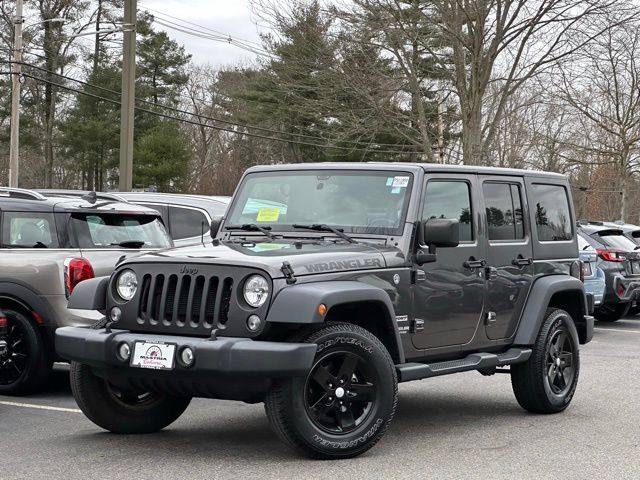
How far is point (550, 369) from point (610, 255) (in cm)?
905

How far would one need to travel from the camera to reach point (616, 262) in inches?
677

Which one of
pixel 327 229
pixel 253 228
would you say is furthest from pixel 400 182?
pixel 253 228

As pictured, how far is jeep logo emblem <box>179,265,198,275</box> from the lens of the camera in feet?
21.2

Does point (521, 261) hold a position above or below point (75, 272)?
above

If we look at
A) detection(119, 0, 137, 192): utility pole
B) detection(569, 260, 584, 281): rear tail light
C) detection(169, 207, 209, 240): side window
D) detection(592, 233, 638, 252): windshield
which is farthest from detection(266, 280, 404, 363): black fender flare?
detection(119, 0, 137, 192): utility pole

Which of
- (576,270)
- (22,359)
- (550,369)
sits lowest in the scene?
(22,359)

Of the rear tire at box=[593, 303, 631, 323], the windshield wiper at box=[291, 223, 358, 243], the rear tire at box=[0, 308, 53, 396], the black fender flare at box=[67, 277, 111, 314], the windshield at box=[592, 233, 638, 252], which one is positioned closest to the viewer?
the black fender flare at box=[67, 277, 111, 314]

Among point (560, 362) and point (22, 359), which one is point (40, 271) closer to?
point (22, 359)

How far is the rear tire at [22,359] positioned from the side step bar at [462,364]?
370cm

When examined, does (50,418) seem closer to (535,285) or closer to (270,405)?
(270,405)

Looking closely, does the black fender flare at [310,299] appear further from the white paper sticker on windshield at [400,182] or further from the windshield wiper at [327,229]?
the white paper sticker on windshield at [400,182]


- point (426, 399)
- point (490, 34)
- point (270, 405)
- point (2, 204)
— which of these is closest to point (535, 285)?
point (426, 399)

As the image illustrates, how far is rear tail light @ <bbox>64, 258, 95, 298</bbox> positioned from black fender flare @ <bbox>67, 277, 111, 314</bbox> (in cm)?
191

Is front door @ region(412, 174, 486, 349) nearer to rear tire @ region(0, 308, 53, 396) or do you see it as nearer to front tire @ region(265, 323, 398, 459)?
front tire @ region(265, 323, 398, 459)
